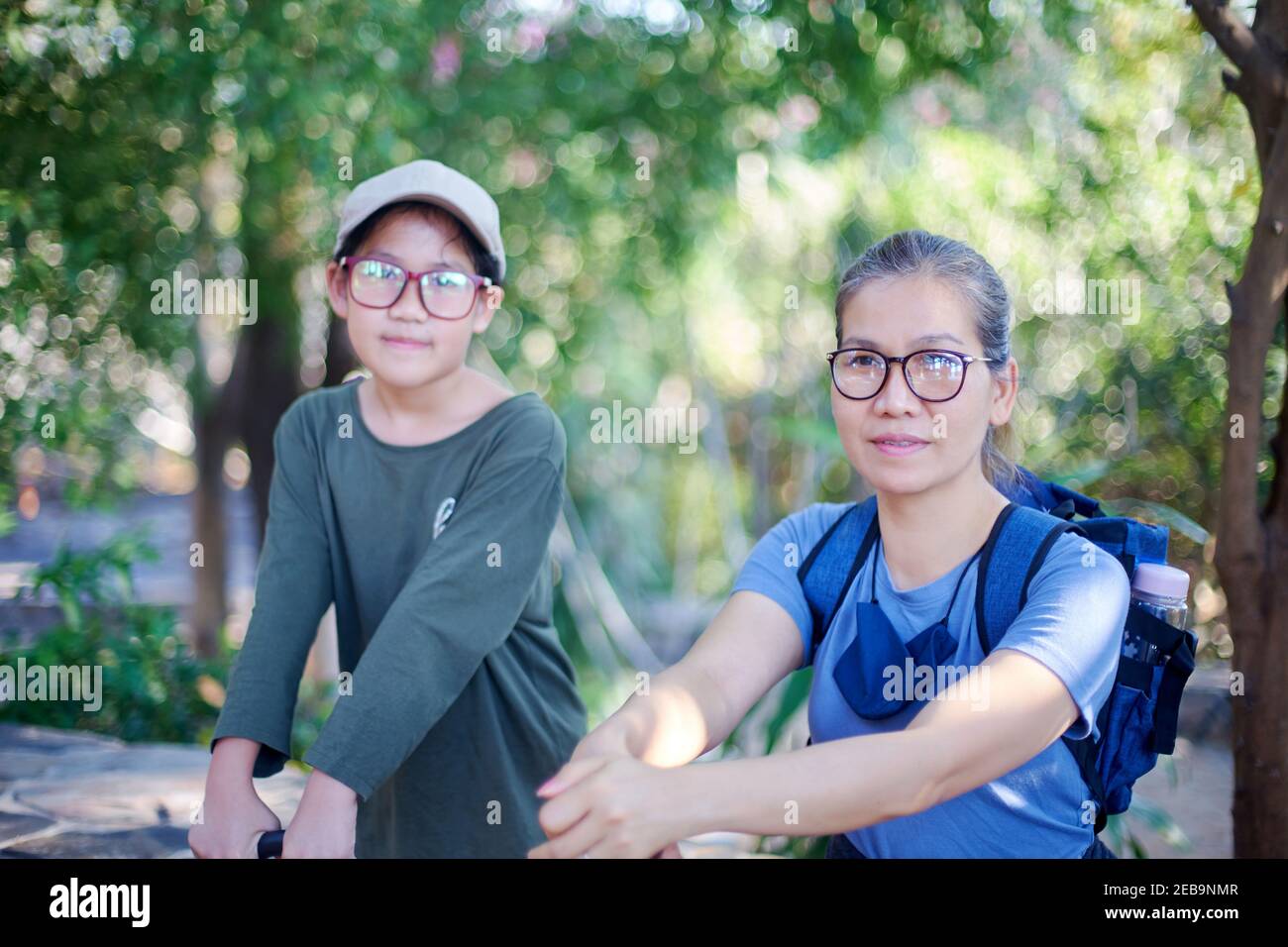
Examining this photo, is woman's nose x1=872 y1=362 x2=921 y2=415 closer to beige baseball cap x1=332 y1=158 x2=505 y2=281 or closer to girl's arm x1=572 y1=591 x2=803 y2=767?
girl's arm x1=572 y1=591 x2=803 y2=767

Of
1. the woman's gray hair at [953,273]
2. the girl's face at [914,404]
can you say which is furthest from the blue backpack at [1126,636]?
the woman's gray hair at [953,273]

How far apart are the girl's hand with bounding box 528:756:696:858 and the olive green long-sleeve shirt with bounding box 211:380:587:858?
0.43 meters

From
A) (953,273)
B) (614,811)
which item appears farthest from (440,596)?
(953,273)

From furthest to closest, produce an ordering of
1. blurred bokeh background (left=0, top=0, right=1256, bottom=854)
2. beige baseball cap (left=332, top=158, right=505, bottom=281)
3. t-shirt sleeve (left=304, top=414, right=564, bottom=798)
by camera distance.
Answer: blurred bokeh background (left=0, top=0, right=1256, bottom=854) → beige baseball cap (left=332, top=158, right=505, bottom=281) → t-shirt sleeve (left=304, top=414, right=564, bottom=798)

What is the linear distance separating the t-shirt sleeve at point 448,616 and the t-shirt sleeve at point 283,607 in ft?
0.55

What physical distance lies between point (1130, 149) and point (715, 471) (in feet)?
11.0

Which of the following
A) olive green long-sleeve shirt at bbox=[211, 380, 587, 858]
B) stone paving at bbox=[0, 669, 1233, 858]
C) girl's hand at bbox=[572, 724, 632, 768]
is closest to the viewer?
girl's hand at bbox=[572, 724, 632, 768]

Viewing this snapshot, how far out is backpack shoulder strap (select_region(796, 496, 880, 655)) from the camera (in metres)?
1.68

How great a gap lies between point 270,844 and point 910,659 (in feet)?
2.88

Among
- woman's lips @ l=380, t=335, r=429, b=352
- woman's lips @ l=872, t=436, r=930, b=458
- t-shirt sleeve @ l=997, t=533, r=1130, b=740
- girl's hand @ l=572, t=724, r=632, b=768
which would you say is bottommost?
girl's hand @ l=572, t=724, r=632, b=768

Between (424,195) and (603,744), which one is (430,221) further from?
(603,744)

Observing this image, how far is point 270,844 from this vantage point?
5.35 feet

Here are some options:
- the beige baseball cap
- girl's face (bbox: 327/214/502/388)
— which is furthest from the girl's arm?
the beige baseball cap
